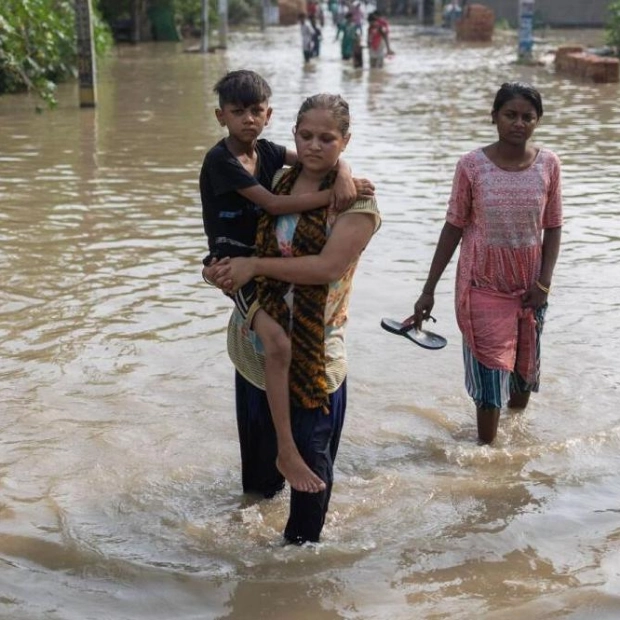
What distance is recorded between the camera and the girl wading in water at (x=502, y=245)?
4.79 m

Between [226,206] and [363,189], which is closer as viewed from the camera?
[363,189]

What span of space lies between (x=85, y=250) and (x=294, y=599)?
5.17 meters

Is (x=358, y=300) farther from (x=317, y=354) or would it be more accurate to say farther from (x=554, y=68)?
(x=554, y=68)

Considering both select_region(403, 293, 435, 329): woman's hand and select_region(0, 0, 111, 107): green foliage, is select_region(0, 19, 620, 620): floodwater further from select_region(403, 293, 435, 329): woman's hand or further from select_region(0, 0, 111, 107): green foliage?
select_region(0, 0, 111, 107): green foliage

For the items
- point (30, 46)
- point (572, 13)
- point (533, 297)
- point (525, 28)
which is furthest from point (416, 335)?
point (572, 13)

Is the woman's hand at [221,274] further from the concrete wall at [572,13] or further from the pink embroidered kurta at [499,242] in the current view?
the concrete wall at [572,13]

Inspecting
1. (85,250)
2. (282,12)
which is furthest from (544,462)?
(282,12)

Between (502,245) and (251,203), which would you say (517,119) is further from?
(251,203)

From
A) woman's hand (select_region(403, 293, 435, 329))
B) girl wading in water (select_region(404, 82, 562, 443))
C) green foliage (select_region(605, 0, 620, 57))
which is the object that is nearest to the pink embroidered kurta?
girl wading in water (select_region(404, 82, 562, 443))

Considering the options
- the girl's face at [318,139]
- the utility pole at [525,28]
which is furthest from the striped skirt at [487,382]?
the utility pole at [525,28]

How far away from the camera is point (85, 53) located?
1691 centimetres

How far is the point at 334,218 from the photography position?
3740 millimetres

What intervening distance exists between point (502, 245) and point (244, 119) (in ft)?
4.96

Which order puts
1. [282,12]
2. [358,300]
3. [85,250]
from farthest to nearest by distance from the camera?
[282,12]
[85,250]
[358,300]
